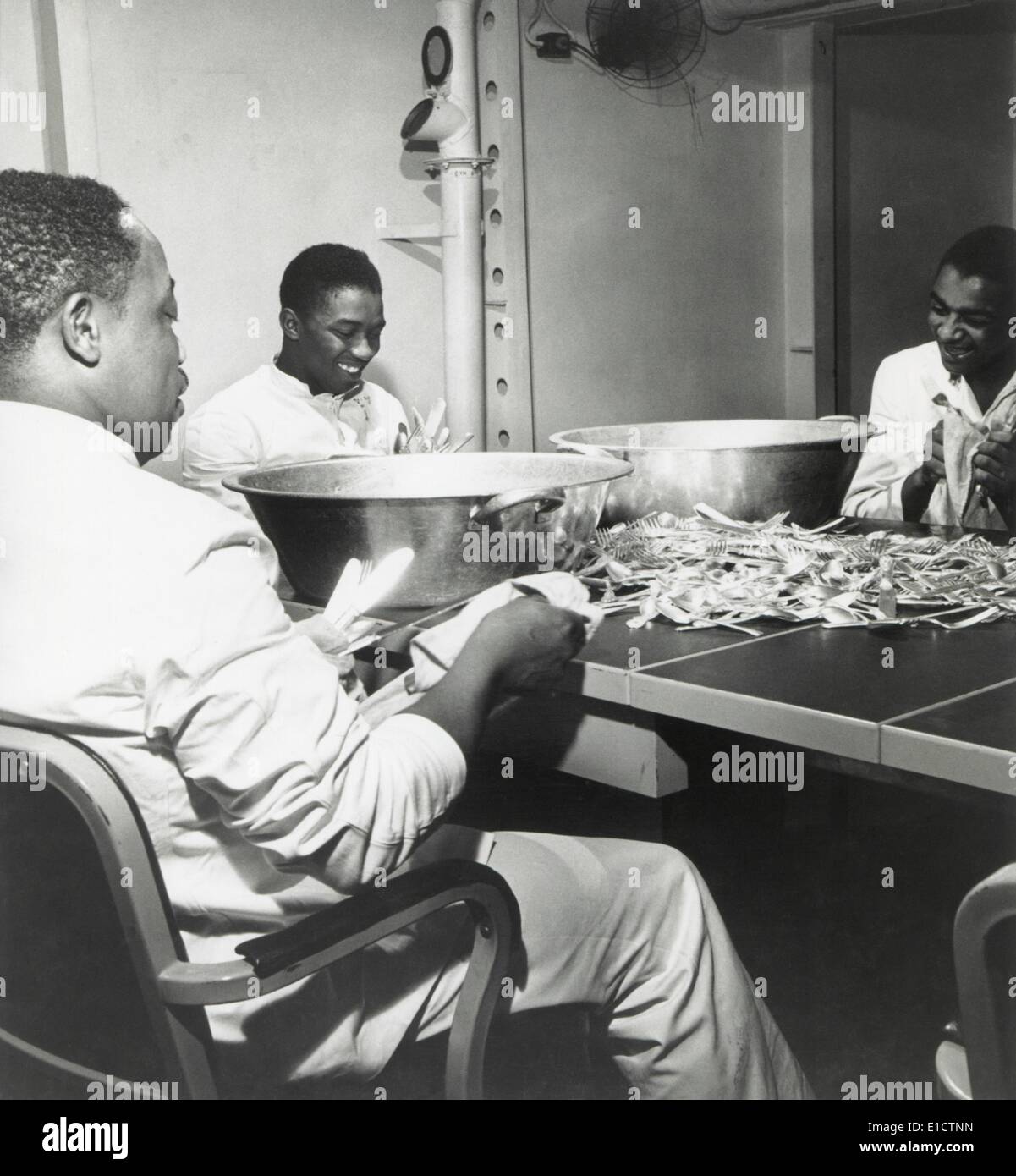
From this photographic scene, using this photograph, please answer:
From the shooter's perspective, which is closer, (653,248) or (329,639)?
(329,639)

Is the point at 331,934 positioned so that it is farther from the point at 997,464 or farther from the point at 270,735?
the point at 997,464

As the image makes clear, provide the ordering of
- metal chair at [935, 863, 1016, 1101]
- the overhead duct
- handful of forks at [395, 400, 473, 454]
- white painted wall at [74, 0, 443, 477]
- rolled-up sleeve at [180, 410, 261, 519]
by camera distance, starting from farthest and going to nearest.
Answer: the overhead duct
white painted wall at [74, 0, 443, 477]
rolled-up sleeve at [180, 410, 261, 519]
handful of forks at [395, 400, 473, 454]
metal chair at [935, 863, 1016, 1101]

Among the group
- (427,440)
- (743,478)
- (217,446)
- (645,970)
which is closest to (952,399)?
(743,478)

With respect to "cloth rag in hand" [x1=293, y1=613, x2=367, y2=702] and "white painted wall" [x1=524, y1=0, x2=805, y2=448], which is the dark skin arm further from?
"white painted wall" [x1=524, y1=0, x2=805, y2=448]

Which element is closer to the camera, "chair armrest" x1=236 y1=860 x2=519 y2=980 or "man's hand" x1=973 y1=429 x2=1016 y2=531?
"chair armrest" x1=236 y1=860 x2=519 y2=980

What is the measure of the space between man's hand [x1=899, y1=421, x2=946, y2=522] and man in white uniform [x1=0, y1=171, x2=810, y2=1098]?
1.04 meters

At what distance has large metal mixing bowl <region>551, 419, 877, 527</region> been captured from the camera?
6.42 feet

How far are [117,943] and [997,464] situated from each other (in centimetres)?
154

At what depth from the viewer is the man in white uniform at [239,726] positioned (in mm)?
997

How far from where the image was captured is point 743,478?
1961 millimetres

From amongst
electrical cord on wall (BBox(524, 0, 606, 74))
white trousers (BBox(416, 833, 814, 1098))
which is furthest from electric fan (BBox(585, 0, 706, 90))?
white trousers (BBox(416, 833, 814, 1098))

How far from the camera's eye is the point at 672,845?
1.50 meters

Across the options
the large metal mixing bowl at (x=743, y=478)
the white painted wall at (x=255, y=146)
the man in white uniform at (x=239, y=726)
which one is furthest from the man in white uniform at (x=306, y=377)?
the man in white uniform at (x=239, y=726)
